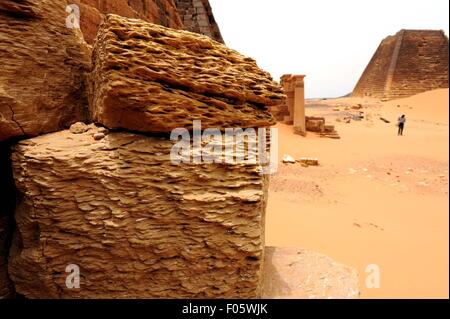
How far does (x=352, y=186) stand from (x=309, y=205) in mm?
2478

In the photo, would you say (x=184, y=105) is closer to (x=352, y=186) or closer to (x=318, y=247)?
(x=318, y=247)

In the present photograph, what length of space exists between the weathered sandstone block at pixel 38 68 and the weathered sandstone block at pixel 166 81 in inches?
17.2

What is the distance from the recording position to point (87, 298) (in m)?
2.42

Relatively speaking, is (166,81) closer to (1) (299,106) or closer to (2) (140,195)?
(2) (140,195)

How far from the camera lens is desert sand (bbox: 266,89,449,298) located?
4.25 meters

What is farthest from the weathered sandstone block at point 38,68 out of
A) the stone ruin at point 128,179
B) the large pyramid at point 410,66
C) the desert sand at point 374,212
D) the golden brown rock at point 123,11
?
the large pyramid at point 410,66

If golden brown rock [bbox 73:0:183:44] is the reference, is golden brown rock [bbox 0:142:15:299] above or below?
below

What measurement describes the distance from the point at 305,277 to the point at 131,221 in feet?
7.04

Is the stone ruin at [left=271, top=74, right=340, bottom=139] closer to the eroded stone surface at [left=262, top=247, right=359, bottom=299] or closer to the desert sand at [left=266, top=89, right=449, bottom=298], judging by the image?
the desert sand at [left=266, top=89, right=449, bottom=298]

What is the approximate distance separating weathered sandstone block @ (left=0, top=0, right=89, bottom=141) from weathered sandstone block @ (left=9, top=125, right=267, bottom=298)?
10.6 inches

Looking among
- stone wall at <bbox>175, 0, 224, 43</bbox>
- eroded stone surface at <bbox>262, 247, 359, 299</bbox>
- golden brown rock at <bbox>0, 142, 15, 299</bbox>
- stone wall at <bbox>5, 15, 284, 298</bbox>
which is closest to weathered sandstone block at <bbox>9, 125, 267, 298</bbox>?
stone wall at <bbox>5, 15, 284, 298</bbox>

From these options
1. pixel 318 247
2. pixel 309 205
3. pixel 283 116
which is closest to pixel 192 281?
pixel 318 247

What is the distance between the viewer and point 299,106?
15.3 meters

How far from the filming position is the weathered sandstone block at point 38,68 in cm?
238
